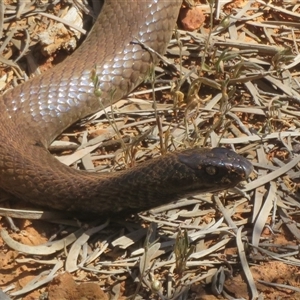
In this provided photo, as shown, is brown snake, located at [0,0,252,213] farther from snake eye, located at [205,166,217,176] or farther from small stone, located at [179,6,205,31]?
small stone, located at [179,6,205,31]

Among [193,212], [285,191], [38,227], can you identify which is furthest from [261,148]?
[38,227]

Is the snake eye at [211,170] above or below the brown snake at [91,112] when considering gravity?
below

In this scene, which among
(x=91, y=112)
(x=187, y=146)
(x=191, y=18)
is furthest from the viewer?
(x=191, y=18)

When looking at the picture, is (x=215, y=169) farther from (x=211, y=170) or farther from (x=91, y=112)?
(x=91, y=112)

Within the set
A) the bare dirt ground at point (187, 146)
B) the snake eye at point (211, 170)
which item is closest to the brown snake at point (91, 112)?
the snake eye at point (211, 170)

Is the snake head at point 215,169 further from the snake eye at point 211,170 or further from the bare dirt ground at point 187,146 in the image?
the bare dirt ground at point 187,146

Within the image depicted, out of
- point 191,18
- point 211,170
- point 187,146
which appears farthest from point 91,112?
point 211,170

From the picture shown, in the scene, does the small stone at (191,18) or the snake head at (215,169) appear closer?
the snake head at (215,169)

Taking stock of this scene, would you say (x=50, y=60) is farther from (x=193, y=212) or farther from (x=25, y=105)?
(x=193, y=212)
